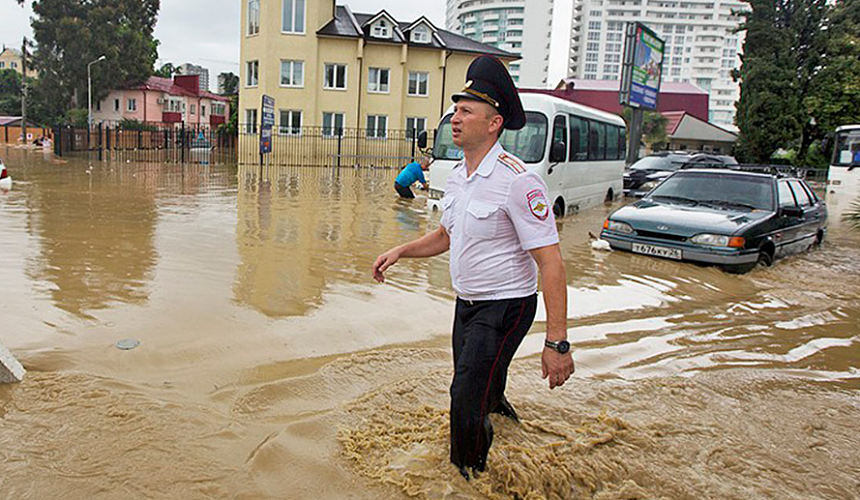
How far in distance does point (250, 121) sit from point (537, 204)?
3397 centimetres

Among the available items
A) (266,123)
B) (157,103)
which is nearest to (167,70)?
(157,103)

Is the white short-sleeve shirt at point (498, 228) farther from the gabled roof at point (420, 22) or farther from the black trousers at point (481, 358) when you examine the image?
the gabled roof at point (420, 22)

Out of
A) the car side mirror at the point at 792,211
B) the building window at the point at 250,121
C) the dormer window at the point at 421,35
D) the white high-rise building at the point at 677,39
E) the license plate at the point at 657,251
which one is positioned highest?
the white high-rise building at the point at 677,39

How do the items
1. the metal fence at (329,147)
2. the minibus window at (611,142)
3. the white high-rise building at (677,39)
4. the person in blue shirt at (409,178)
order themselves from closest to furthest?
1. the person in blue shirt at (409,178)
2. the minibus window at (611,142)
3. the metal fence at (329,147)
4. the white high-rise building at (677,39)

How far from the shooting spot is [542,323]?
6.29 metres

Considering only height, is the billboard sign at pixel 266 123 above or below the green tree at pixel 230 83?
below

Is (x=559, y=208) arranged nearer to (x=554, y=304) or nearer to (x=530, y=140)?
(x=530, y=140)

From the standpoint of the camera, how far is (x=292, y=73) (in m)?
33.6

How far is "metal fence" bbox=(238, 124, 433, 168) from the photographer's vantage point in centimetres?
3303

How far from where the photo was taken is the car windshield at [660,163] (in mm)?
24672

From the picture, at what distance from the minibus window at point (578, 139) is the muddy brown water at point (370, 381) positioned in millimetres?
4580

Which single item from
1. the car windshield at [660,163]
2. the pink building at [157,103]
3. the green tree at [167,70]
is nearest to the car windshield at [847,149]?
the car windshield at [660,163]

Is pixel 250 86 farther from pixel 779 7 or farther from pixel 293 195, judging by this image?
pixel 779 7

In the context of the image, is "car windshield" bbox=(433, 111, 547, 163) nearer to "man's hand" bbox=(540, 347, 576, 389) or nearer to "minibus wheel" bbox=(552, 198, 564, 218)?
"minibus wheel" bbox=(552, 198, 564, 218)
